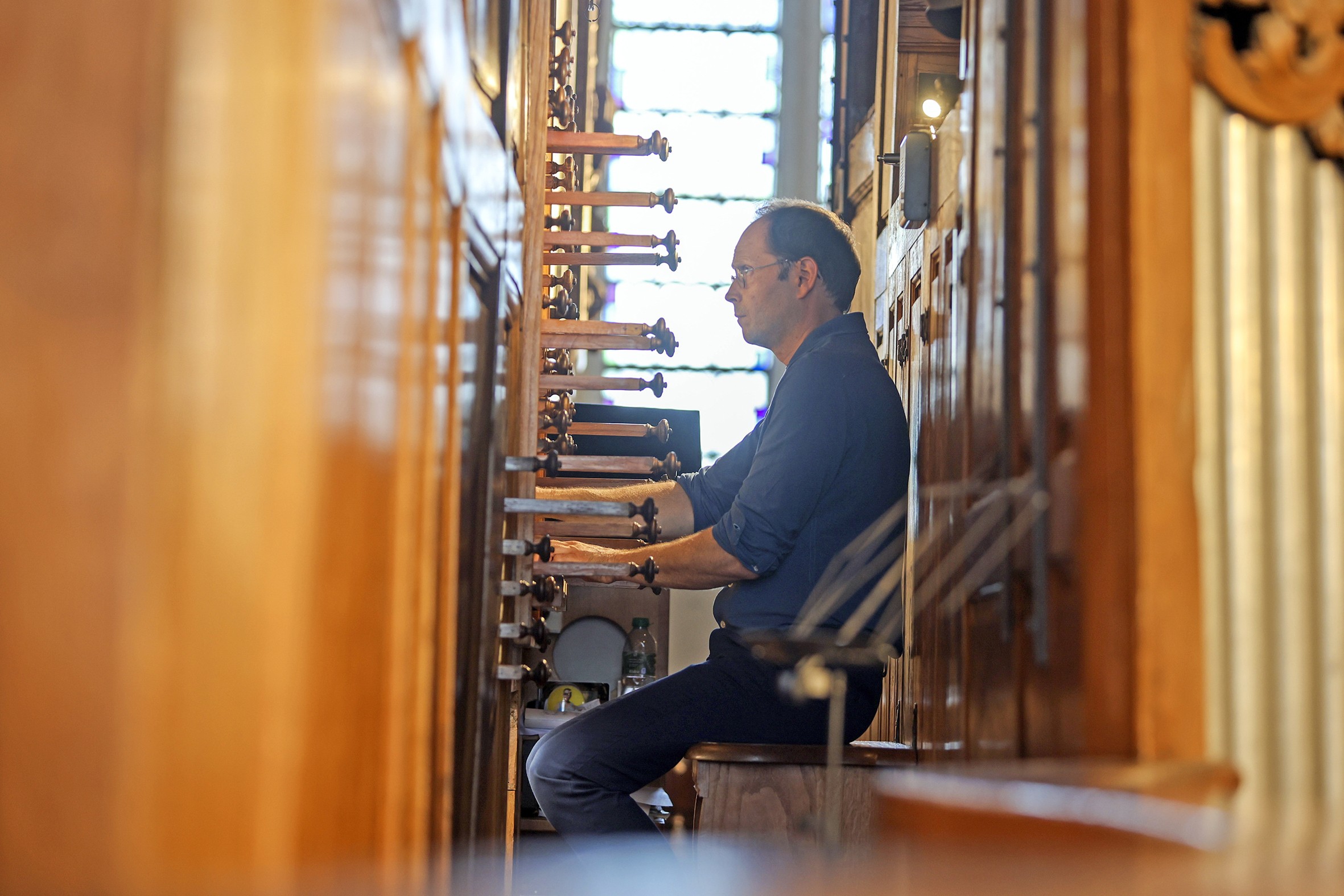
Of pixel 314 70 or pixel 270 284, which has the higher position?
pixel 314 70

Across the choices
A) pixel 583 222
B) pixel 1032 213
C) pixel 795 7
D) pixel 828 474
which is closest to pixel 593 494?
pixel 828 474

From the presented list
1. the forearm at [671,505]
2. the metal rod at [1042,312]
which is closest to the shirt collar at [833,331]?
the forearm at [671,505]

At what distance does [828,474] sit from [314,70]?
2.42 metres

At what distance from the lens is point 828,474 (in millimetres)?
3447

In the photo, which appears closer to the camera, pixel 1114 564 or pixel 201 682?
pixel 201 682

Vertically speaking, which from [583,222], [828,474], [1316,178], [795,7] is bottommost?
[828,474]

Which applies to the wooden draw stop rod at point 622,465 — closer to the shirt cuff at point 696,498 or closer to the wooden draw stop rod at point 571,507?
the wooden draw stop rod at point 571,507

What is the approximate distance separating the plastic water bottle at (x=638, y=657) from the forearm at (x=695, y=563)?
295 centimetres

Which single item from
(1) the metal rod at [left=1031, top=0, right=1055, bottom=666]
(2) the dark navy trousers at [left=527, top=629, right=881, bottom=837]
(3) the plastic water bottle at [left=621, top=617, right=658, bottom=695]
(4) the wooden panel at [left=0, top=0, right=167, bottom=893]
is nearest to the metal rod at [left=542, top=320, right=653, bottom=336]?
(2) the dark navy trousers at [left=527, top=629, right=881, bottom=837]

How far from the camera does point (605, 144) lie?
347cm

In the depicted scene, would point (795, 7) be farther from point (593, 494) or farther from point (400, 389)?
point (400, 389)

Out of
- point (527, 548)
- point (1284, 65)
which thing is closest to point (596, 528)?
point (527, 548)

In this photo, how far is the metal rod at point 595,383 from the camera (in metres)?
3.29

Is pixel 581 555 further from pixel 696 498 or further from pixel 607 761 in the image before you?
pixel 696 498
